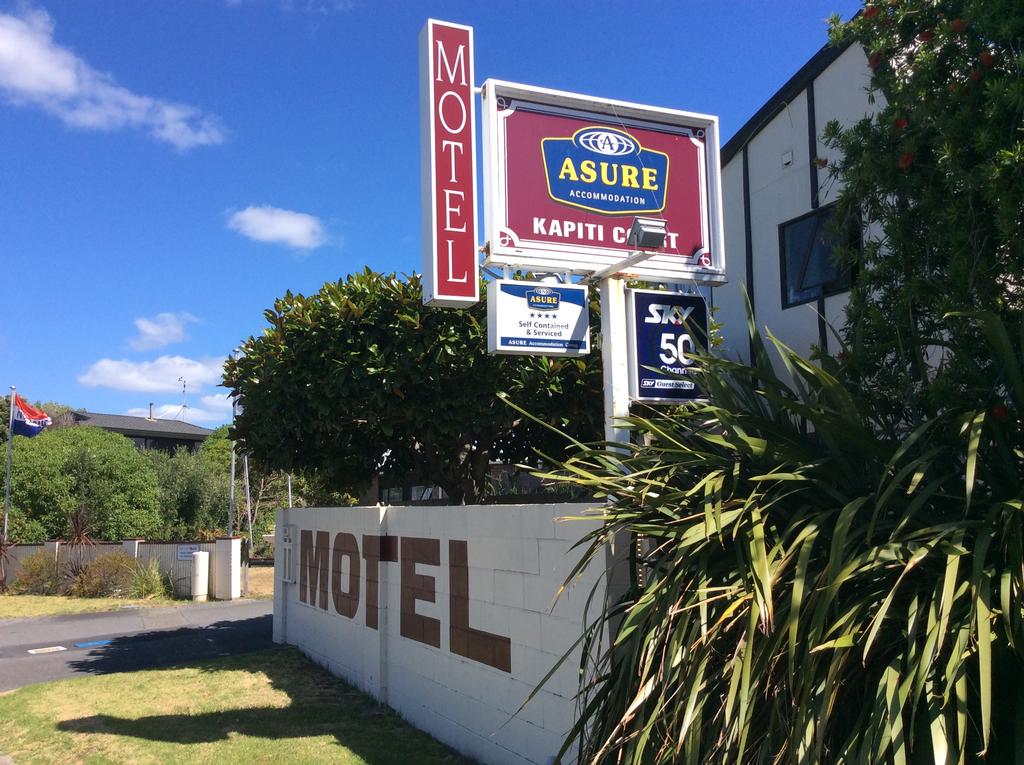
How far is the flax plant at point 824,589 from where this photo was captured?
9.48 ft

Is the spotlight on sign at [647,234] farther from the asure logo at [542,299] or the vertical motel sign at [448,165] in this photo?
the vertical motel sign at [448,165]

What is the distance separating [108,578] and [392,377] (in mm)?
15980

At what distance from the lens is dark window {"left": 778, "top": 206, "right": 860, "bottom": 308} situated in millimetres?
9414

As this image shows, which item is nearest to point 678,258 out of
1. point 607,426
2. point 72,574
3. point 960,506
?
point 607,426

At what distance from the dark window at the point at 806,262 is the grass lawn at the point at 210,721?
6054mm

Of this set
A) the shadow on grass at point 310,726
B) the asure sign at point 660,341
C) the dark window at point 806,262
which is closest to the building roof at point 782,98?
the dark window at point 806,262

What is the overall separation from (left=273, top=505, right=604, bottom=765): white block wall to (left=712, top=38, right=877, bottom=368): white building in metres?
3.86

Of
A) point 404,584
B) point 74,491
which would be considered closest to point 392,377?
point 404,584

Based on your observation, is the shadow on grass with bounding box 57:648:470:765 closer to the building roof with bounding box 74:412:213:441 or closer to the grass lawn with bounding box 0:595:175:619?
the grass lawn with bounding box 0:595:175:619

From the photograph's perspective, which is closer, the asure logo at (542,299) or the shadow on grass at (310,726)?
the asure logo at (542,299)

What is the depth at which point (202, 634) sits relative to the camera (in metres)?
15.5

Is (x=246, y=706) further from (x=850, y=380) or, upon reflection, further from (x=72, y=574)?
(x=72, y=574)

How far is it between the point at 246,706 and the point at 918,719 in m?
8.05

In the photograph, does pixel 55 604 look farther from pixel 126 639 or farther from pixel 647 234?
pixel 647 234
